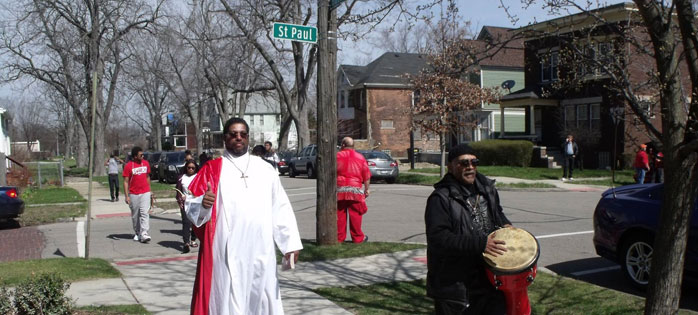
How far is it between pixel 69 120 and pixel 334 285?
8401 cm

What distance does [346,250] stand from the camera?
992 cm

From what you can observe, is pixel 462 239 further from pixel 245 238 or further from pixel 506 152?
pixel 506 152

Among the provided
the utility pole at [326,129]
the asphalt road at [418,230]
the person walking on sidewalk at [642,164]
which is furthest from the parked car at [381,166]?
the utility pole at [326,129]

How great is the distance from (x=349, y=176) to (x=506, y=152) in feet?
71.8

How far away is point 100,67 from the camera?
36344 millimetres

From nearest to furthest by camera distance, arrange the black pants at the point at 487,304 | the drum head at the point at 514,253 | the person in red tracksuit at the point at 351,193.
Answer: the drum head at the point at 514,253 < the black pants at the point at 487,304 < the person in red tracksuit at the point at 351,193

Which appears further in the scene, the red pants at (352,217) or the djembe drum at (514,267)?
the red pants at (352,217)

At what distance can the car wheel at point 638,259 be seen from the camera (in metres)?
7.55

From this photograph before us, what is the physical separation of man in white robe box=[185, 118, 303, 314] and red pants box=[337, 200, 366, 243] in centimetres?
572

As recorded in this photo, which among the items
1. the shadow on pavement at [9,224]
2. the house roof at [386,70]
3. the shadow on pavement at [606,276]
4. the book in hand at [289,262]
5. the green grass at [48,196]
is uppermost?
the house roof at [386,70]

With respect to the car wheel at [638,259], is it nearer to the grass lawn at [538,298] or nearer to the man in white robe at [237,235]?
the grass lawn at [538,298]

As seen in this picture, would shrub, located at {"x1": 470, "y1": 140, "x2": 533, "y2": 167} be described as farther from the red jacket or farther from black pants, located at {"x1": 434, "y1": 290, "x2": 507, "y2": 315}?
black pants, located at {"x1": 434, "y1": 290, "x2": 507, "y2": 315}

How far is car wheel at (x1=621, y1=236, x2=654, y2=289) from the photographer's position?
7555 mm

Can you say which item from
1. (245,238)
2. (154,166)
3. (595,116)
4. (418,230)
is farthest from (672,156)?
(154,166)
